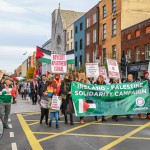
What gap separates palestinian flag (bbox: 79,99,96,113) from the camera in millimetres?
12508

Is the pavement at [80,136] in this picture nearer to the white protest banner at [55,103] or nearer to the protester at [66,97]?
the protester at [66,97]

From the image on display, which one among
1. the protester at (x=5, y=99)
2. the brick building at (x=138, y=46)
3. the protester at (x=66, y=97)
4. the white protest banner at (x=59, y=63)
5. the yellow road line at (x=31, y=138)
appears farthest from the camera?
the brick building at (x=138, y=46)

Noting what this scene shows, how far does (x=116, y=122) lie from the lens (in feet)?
40.5

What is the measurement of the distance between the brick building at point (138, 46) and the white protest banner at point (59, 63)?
18124 millimetres

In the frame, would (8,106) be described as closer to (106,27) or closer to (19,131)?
(19,131)

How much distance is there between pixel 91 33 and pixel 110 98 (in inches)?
1423

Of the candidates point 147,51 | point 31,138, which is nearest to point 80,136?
point 31,138

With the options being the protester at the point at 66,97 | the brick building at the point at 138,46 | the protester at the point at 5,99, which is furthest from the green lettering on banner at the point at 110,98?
the brick building at the point at 138,46

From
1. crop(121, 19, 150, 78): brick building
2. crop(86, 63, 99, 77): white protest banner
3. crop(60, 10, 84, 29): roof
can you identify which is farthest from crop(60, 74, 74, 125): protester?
crop(60, 10, 84, 29): roof

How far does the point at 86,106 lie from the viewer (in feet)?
41.3

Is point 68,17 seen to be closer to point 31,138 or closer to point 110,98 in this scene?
point 110,98

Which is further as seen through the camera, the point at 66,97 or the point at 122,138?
the point at 66,97

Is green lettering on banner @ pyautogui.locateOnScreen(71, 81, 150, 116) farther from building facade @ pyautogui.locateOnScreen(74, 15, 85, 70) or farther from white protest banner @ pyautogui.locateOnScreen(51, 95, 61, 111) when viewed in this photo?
building facade @ pyautogui.locateOnScreen(74, 15, 85, 70)

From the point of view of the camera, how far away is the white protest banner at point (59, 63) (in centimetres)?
1468
